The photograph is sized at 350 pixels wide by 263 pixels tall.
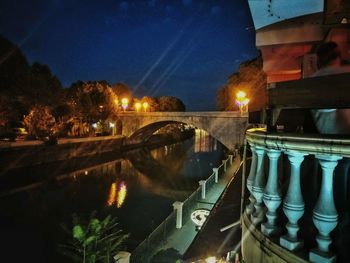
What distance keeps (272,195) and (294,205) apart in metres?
0.23

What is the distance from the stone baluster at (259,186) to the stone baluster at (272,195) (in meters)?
0.21

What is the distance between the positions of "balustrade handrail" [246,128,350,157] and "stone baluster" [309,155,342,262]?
0.08 metres

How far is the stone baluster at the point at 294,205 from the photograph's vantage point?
2119 millimetres

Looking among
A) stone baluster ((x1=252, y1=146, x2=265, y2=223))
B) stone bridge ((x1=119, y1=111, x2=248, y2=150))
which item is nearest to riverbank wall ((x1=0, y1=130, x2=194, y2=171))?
stone bridge ((x1=119, y1=111, x2=248, y2=150))

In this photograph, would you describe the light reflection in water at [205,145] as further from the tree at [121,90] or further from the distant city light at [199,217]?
the distant city light at [199,217]

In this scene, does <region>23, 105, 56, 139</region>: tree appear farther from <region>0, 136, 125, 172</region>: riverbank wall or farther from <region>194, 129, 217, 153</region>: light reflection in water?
<region>194, 129, 217, 153</region>: light reflection in water

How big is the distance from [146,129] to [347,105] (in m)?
41.9

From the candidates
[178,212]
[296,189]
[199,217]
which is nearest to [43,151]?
[178,212]

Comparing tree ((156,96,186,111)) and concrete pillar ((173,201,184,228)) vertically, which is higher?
tree ((156,96,186,111))

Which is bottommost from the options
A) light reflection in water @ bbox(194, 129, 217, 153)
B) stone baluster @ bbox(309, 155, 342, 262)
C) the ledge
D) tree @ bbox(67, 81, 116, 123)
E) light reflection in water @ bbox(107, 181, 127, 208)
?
light reflection in water @ bbox(194, 129, 217, 153)

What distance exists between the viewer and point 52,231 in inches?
493

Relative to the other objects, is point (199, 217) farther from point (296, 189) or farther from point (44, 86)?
point (44, 86)

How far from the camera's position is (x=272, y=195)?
2332 mm

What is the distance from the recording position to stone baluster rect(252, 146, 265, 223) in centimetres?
256
